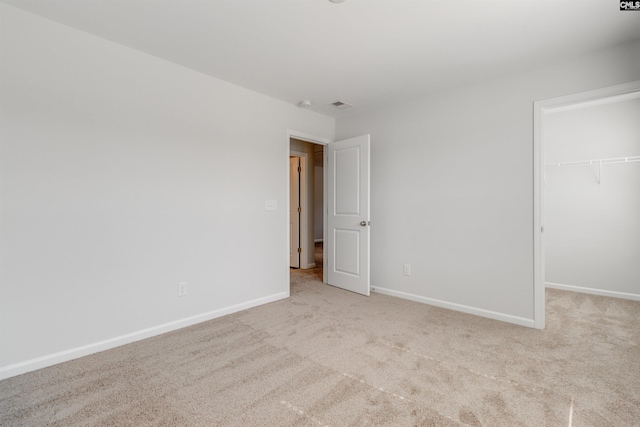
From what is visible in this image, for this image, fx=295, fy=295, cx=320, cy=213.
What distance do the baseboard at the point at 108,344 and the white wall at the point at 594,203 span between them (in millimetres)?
4150

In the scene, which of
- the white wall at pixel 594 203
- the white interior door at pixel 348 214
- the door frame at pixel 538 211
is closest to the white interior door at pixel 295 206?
the white interior door at pixel 348 214

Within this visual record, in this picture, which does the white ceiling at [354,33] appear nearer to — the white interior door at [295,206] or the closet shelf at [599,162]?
the closet shelf at [599,162]

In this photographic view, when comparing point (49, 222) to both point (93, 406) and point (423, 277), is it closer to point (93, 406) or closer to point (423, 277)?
point (93, 406)

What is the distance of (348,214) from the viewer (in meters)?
3.96

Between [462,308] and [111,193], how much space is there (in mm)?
3483

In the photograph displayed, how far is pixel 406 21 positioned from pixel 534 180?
183 centimetres

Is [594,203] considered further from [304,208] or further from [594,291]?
[304,208]

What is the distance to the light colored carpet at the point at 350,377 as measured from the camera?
1.58 m

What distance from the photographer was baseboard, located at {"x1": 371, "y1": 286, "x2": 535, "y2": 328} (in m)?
2.80

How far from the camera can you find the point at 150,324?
8.38 ft

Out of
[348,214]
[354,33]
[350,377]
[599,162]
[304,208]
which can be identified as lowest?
[350,377]

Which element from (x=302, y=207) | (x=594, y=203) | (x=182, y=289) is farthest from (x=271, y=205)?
(x=594, y=203)

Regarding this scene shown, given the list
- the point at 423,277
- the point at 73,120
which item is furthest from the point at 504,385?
the point at 73,120

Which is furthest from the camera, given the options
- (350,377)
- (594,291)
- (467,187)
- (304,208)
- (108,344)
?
(304,208)
